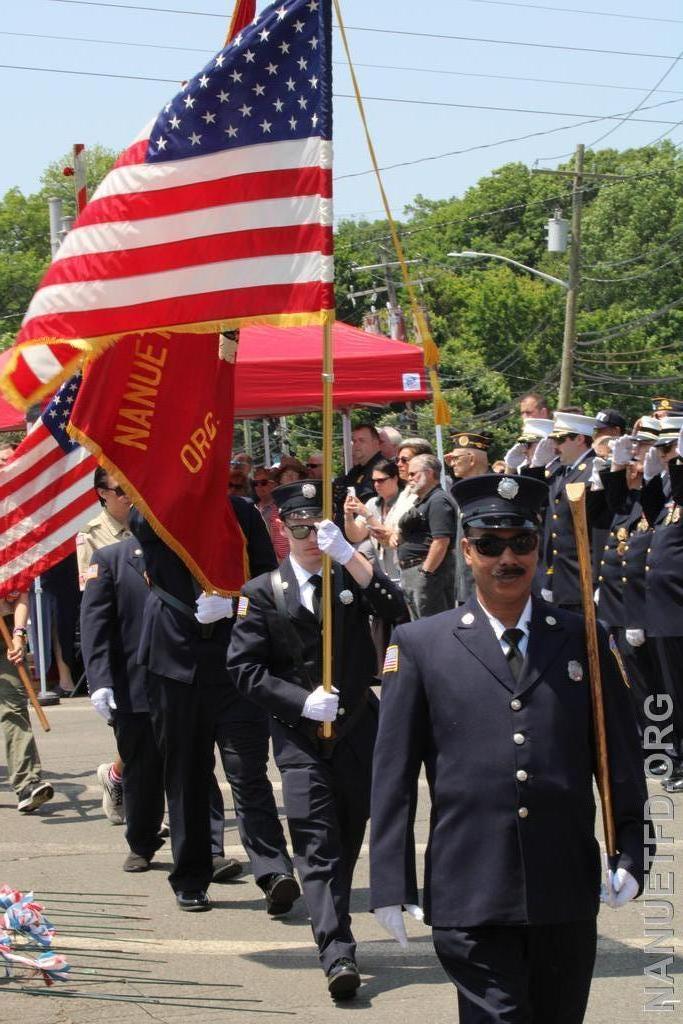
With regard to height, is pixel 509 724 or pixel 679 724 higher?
pixel 509 724

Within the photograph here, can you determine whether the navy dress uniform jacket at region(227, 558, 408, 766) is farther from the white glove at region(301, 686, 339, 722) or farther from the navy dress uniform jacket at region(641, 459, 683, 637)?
the navy dress uniform jacket at region(641, 459, 683, 637)

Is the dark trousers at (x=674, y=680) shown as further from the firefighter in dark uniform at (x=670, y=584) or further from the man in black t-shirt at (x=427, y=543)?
the man in black t-shirt at (x=427, y=543)

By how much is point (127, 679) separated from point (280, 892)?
70.7 inches

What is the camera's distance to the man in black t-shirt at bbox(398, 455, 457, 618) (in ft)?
38.5

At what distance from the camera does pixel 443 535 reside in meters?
11.7

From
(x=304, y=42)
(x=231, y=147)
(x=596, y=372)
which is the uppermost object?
(x=304, y=42)

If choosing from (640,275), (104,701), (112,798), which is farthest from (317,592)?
(640,275)

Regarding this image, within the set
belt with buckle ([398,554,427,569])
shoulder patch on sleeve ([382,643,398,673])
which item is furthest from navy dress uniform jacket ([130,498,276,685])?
belt with buckle ([398,554,427,569])

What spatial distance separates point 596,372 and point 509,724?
60155mm

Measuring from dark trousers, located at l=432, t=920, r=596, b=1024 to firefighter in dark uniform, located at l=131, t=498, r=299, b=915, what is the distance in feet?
10.8

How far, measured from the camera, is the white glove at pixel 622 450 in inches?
429

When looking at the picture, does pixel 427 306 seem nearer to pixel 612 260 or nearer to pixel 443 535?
pixel 612 260

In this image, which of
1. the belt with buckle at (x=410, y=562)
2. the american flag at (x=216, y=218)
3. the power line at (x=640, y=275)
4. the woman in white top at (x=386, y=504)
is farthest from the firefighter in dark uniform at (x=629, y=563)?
the power line at (x=640, y=275)

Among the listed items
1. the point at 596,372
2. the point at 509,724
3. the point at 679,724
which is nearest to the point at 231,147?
the point at 509,724
